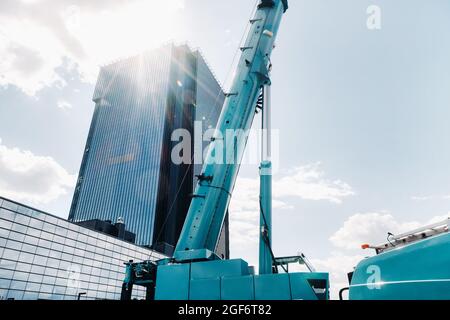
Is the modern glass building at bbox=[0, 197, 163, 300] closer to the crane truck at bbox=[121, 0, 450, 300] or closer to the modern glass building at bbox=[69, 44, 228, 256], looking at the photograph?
the crane truck at bbox=[121, 0, 450, 300]

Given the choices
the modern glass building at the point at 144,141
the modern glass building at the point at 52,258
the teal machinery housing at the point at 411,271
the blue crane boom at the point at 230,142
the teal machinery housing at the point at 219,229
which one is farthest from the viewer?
the modern glass building at the point at 144,141

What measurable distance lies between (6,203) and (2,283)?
9050 millimetres

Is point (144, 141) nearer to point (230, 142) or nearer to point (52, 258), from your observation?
point (52, 258)

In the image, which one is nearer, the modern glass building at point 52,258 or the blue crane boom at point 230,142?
the blue crane boom at point 230,142

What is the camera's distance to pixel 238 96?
37.3 feet

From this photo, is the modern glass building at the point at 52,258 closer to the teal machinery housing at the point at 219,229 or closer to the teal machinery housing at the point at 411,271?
the teal machinery housing at the point at 219,229

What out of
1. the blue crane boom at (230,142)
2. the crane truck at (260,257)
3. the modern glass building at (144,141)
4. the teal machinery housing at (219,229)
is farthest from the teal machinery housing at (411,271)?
the modern glass building at (144,141)

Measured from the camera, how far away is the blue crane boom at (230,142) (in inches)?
377

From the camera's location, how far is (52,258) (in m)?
38.1

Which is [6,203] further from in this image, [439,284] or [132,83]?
[132,83]

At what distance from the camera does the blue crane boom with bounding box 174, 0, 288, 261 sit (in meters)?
9.57

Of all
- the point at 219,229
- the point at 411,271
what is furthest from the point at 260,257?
the point at 411,271

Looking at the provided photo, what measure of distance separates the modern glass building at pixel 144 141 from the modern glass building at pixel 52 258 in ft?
95.6
